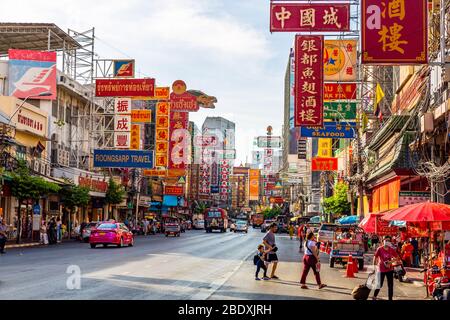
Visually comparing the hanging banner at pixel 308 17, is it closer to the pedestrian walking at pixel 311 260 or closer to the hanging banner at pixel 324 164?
the pedestrian walking at pixel 311 260

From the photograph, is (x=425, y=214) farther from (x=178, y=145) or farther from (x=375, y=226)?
(x=178, y=145)

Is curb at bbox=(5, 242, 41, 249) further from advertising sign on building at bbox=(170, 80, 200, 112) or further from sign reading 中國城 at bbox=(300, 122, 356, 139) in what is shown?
advertising sign on building at bbox=(170, 80, 200, 112)

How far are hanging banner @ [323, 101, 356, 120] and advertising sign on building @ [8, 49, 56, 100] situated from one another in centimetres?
2373

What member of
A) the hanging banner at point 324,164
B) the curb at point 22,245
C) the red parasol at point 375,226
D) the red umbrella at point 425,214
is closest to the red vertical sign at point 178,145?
the hanging banner at point 324,164

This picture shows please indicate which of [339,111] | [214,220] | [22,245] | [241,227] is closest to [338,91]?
[339,111]

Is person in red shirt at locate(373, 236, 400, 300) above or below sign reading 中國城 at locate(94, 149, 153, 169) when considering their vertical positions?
below

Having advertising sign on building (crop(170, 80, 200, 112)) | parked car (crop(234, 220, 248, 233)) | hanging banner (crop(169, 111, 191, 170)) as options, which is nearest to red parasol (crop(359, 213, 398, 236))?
hanging banner (crop(169, 111, 191, 170))

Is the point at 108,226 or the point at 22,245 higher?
the point at 108,226

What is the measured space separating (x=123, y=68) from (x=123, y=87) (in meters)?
4.84

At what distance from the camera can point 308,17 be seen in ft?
95.1

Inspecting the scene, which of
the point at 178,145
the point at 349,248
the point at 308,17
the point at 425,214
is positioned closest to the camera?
the point at 425,214

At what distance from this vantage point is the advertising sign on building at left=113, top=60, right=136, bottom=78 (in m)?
59.6
